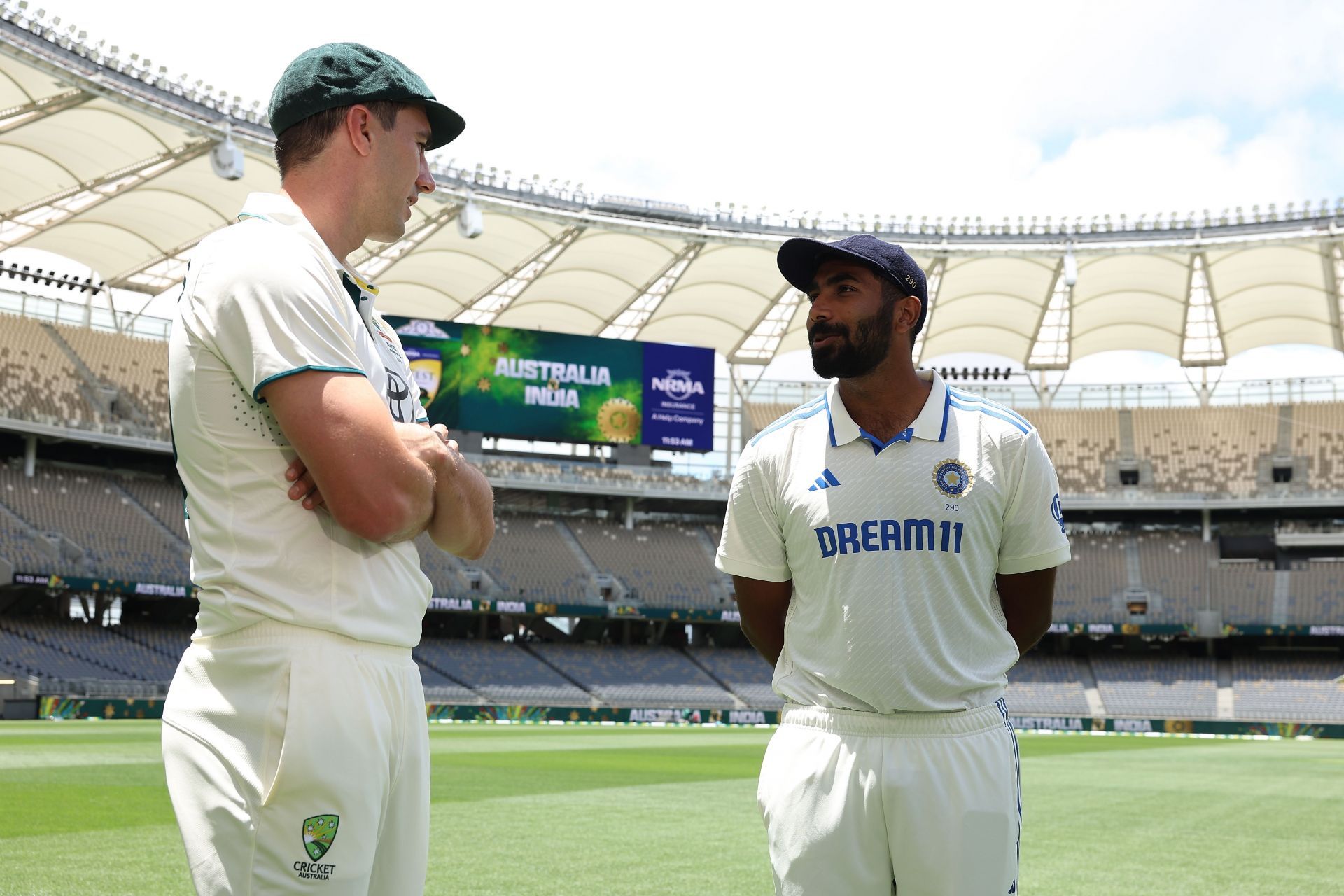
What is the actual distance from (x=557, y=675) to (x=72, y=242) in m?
24.9

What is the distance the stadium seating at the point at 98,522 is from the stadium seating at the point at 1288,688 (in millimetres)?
41885

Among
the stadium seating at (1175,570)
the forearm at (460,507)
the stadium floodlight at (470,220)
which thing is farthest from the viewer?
the stadium seating at (1175,570)

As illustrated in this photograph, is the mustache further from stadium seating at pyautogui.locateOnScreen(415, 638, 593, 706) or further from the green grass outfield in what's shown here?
stadium seating at pyautogui.locateOnScreen(415, 638, 593, 706)

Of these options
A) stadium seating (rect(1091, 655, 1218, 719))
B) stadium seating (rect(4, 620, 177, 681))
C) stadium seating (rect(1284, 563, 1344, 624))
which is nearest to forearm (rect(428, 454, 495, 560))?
stadium seating (rect(4, 620, 177, 681))

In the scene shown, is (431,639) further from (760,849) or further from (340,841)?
(340,841)

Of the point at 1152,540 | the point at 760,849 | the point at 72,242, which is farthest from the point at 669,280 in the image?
the point at 760,849

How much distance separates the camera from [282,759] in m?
2.26

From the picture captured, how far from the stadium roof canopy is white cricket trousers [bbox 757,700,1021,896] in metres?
33.9

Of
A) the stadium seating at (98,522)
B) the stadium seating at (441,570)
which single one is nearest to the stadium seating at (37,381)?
the stadium seating at (98,522)

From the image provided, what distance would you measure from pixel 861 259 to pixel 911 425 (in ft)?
1.79

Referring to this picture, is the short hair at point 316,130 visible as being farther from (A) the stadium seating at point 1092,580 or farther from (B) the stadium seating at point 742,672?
(A) the stadium seating at point 1092,580

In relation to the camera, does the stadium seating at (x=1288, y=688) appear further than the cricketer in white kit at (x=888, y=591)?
Yes

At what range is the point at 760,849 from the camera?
10.8m

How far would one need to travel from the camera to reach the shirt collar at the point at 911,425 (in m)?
3.79
